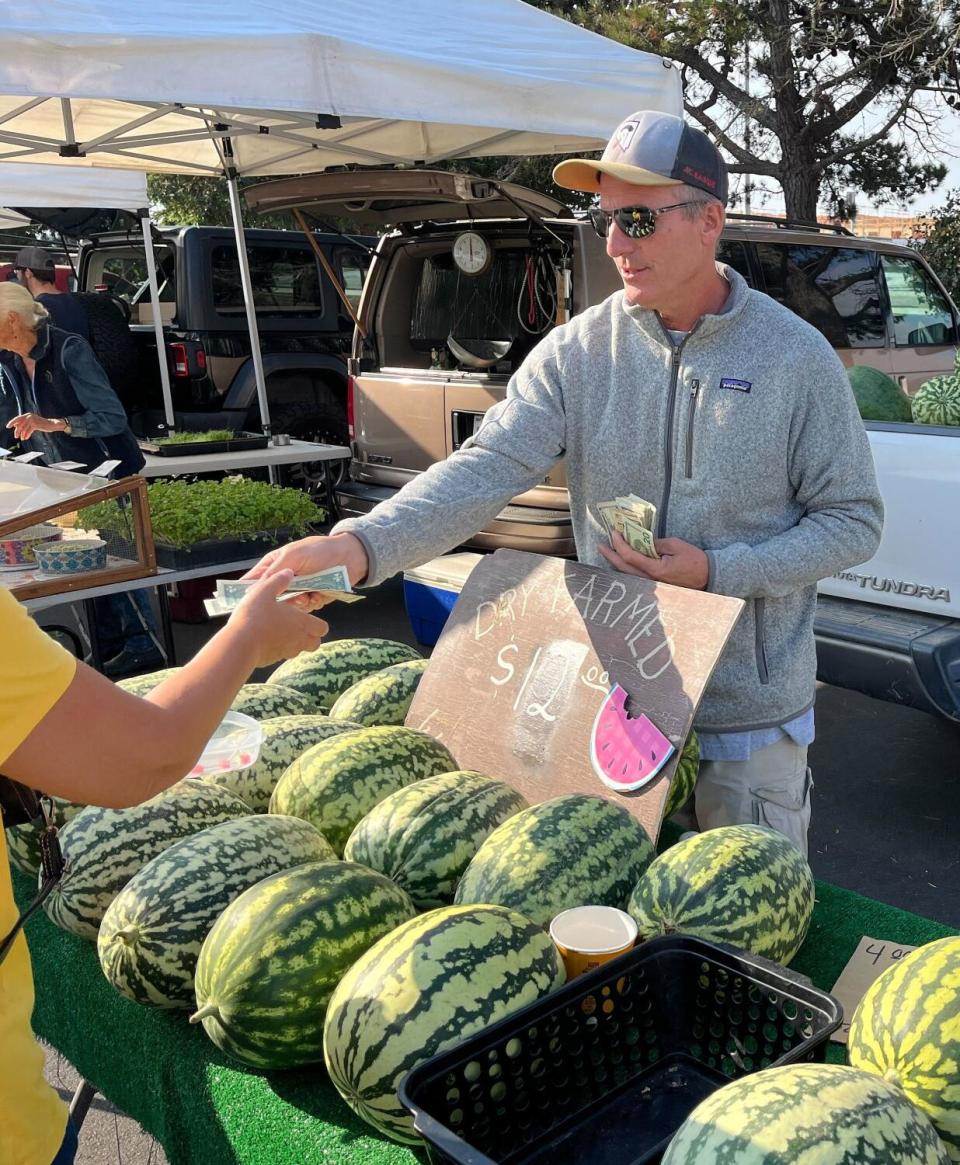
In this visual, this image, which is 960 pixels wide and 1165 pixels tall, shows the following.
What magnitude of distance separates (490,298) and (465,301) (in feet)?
0.89

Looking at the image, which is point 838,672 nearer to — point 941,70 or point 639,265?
point 639,265

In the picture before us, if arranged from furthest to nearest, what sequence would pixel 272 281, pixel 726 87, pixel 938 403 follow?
pixel 726 87 → pixel 272 281 → pixel 938 403

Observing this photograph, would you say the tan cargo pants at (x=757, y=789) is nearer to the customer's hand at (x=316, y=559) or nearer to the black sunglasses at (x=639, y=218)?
the customer's hand at (x=316, y=559)

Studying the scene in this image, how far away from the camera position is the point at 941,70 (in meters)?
12.9

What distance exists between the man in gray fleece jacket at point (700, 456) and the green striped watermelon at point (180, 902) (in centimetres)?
53

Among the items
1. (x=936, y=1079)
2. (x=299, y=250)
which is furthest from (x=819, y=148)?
(x=936, y=1079)

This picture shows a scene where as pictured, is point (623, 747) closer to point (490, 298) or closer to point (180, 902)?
point (180, 902)

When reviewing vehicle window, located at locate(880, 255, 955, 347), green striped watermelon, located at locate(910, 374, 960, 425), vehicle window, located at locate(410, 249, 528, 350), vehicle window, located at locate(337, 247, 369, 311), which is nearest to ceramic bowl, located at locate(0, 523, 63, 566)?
vehicle window, located at locate(410, 249, 528, 350)

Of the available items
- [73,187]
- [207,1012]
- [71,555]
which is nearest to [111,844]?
[207,1012]

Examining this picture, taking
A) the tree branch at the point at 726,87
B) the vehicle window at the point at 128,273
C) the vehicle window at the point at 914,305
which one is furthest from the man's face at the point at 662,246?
the tree branch at the point at 726,87

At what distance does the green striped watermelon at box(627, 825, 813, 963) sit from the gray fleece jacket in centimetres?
57

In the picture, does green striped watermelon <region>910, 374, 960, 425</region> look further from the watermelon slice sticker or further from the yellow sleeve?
the yellow sleeve

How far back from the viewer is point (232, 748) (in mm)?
2152

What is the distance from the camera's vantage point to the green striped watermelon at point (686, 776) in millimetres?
2241
